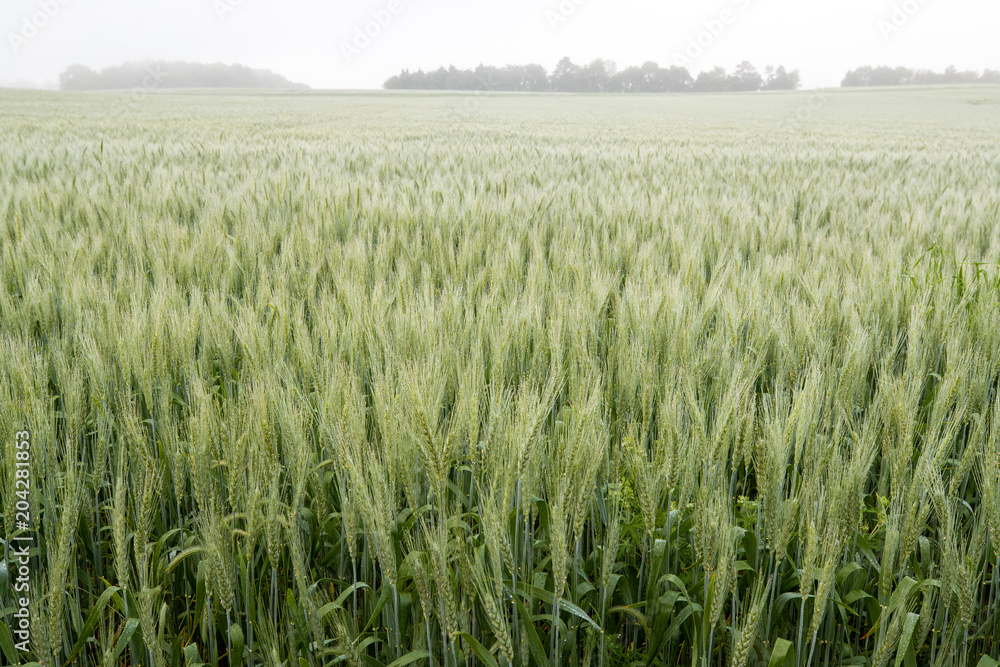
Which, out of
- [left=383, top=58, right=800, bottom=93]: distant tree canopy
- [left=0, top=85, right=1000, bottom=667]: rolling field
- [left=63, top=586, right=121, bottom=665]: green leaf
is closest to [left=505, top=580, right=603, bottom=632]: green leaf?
[left=0, top=85, right=1000, bottom=667]: rolling field

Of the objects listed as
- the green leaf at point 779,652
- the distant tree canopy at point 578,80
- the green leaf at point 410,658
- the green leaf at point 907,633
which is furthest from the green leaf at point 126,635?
the distant tree canopy at point 578,80

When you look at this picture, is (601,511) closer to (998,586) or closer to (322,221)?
(998,586)

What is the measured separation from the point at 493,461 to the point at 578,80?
73890 mm

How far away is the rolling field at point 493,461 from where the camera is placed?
2.95 feet

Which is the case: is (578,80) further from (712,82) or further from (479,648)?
(479,648)

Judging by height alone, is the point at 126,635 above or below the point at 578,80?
below

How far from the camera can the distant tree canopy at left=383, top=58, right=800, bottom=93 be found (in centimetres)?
6675

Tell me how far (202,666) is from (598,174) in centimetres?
506

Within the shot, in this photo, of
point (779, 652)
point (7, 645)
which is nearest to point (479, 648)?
point (779, 652)

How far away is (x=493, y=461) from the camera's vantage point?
40.1 inches

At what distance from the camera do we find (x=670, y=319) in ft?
5.18

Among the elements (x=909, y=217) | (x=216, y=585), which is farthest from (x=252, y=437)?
(x=909, y=217)

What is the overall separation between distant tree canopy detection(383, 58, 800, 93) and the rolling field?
68778mm

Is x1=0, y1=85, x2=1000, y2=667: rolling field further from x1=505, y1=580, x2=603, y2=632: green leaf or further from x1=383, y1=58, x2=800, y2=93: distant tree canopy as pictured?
x1=383, y1=58, x2=800, y2=93: distant tree canopy
